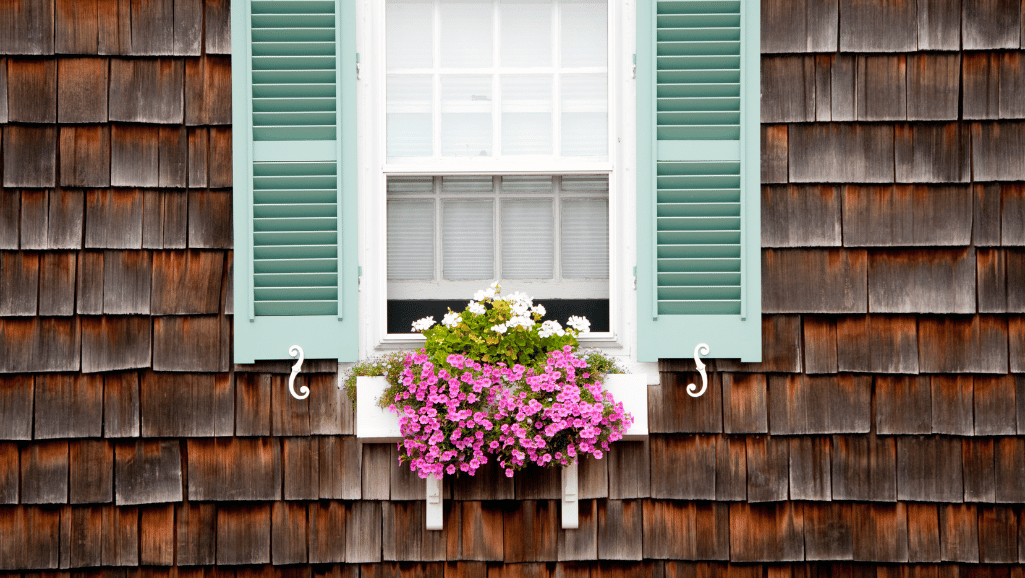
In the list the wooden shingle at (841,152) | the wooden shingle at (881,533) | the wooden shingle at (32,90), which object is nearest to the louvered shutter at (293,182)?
the wooden shingle at (32,90)

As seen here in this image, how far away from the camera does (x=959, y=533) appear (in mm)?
2748

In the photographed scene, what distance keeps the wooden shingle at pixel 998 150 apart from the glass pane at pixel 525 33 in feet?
5.20

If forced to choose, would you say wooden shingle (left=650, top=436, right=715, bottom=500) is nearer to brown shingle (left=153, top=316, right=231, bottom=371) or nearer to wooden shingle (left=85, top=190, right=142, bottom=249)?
brown shingle (left=153, top=316, right=231, bottom=371)

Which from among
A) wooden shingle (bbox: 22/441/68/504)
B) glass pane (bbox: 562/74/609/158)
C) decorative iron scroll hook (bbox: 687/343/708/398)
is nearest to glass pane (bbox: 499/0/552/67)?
glass pane (bbox: 562/74/609/158)

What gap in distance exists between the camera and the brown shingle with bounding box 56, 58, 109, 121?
2.77 m

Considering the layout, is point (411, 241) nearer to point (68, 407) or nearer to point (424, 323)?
point (424, 323)

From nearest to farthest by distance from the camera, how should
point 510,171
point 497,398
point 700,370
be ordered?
1. point 497,398
2. point 700,370
3. point 510,171

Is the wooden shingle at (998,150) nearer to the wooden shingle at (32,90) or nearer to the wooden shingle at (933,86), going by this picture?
the wooden shingle at (933,86)

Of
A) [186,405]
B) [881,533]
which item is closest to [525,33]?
[186,405]

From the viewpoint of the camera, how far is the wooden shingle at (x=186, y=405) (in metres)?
2.75

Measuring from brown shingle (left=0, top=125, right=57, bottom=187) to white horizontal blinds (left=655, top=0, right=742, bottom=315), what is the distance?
86.5 inches

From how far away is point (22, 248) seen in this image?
2.75m

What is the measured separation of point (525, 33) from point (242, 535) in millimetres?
2128

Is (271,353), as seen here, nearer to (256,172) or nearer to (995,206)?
(256,172)
